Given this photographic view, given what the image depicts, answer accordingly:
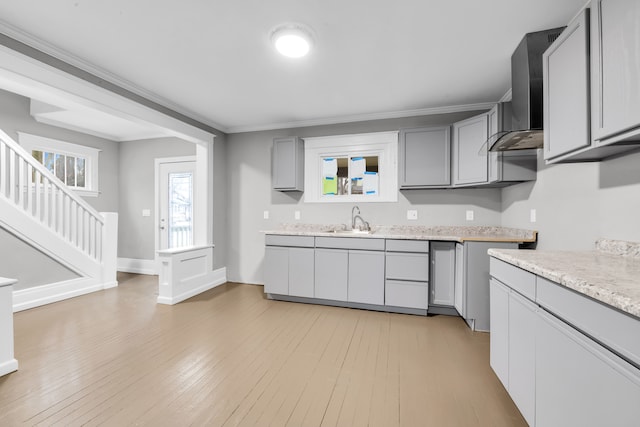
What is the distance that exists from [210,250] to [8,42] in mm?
2789

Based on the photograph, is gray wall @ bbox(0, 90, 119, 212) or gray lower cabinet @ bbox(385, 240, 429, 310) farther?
A: gray wall @ bbox(0, 90, 119, 212)

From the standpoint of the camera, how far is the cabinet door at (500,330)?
1578 mm

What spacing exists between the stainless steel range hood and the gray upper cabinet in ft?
7.86

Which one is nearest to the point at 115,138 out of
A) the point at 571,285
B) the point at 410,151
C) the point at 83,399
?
the point at 83,399

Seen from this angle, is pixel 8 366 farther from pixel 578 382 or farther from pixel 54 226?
pixel 578 382

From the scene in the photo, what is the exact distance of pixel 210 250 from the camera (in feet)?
13.3

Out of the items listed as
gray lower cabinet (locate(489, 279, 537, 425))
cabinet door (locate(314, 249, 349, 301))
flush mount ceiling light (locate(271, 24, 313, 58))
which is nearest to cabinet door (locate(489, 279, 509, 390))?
gray lower cabinet (locate(489, 279, 537, 425))

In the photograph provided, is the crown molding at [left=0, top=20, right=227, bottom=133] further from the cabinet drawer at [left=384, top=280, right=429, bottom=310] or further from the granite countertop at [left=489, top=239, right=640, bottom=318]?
the granite countertop at [left=489, top=239, right=640, bottom=318]

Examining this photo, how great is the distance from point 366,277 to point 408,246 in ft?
1.92

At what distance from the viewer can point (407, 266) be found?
9.85ft

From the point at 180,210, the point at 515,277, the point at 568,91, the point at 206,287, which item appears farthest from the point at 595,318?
the point at 180,210

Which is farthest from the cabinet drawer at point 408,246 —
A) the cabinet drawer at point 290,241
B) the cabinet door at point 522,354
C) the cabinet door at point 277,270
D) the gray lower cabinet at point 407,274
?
the cabinet door at point 522,354

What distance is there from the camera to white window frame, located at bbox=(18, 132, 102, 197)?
4.08 metres

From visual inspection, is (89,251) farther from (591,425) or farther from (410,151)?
(591,425)
